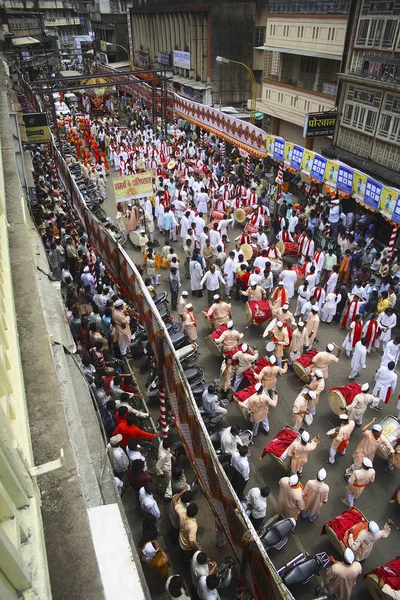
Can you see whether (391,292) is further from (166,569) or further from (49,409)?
(49,409)

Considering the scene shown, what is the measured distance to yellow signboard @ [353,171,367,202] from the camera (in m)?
11.5

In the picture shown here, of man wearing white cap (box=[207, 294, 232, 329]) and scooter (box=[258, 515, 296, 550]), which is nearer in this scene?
scooter (box=[258, 515, 296, 550])

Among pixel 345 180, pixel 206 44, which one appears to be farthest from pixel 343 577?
pixel 206 44

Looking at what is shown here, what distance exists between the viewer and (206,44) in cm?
2689

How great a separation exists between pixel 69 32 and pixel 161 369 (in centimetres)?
7660

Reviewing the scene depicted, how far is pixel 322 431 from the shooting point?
7688 millimetres

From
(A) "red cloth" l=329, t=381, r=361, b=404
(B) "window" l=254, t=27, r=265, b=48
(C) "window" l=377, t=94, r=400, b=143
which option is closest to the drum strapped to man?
(C) "window" l=377, t=94, r=400, b=143

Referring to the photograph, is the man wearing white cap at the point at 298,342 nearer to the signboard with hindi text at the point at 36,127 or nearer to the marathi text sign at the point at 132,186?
the marathi text sign at the point at 132,186

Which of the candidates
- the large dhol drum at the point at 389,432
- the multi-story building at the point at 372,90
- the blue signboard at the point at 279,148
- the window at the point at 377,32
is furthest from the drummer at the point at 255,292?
the window at the point at 377,32

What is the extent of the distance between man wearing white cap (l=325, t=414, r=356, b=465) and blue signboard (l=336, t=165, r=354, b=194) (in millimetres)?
7466

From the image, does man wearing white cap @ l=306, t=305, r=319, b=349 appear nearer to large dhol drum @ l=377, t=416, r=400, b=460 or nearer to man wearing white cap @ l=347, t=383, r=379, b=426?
man wearing white cap @ l=347, t=383, r=379, b=426

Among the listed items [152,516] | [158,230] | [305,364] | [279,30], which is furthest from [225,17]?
[152,516]

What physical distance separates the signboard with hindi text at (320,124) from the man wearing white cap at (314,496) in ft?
41.2

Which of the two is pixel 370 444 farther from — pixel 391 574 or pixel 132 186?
pixel 132 186
